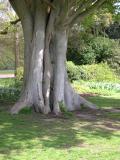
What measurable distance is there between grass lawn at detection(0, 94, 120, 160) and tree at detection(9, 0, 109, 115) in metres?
0.73

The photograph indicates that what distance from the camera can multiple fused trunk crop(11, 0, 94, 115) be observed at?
46.5 ft

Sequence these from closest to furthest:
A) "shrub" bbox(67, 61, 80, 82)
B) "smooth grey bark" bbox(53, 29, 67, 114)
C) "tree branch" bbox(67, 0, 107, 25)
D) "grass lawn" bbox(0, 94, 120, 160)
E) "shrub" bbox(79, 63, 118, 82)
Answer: "grass lawn" bbox(0, 94, 120, 160)
"smooth grey bark" bbox(53, 29, 67, 114)
"tree branch" bbox(67, 0, 107, 25)
"shrub" bbox(67, 61, 80, 82)
"shrub" bbox(79, 63, 118, 82)

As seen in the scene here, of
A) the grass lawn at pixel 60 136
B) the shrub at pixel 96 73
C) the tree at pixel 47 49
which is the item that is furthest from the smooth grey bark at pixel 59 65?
the shrub at pixel 96 73

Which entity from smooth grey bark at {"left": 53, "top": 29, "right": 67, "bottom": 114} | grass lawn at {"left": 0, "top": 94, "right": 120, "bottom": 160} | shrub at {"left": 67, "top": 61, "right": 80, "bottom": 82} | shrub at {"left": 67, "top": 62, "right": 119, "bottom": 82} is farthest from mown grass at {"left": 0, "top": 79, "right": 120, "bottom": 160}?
shrub at {"left": 67, "top": 62, "right": 119, "bottom": 82}

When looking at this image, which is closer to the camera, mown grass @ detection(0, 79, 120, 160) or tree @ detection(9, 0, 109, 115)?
mown grass @ detection(0, 79, 120, 160)

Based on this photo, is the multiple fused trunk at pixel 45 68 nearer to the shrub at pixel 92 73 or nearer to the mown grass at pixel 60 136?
the mown grass at pixel 60 136

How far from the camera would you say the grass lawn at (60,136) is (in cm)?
859

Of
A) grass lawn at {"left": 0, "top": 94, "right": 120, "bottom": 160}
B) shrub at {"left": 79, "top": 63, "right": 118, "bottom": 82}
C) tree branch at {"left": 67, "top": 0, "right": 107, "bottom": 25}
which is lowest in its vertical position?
grass lawn at {"left": 0, "top": 94, "right": 120, "bottom": 160}

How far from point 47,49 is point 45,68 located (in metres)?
0.66

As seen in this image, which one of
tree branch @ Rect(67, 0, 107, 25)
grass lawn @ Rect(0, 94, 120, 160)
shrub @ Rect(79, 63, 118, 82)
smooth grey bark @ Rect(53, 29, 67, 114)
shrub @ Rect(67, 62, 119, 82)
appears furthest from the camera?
shrub @ Rect(79, 63, 118, 82)

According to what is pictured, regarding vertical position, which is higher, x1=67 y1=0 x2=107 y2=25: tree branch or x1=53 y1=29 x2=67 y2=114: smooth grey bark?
x1=67 y1=0 x2=107 y2=25: tree branch

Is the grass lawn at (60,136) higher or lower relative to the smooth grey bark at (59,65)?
lower

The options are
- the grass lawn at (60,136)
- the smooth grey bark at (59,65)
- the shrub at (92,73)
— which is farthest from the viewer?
the shrub at (92,73)

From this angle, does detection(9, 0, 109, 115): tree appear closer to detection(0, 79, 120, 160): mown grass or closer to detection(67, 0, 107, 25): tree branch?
detection(67, 0, 107, 25): tree branch
